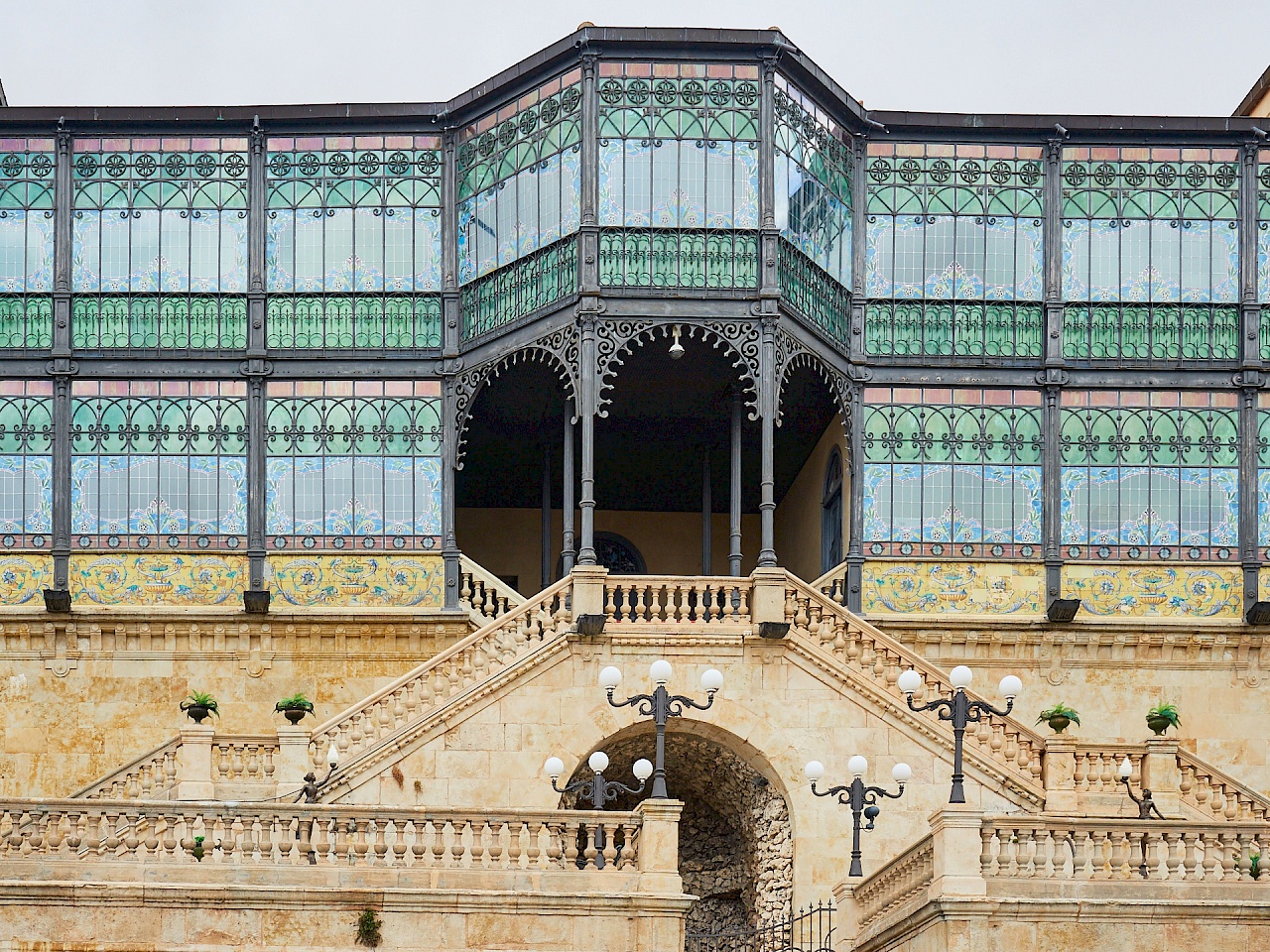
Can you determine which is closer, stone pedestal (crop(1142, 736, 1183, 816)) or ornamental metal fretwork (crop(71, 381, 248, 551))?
stone pedestal (crop(1142, 736, 1183, 816))

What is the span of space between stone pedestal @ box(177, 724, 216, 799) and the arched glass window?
1183 centimetres

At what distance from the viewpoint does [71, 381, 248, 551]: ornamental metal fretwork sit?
3925 centimetres

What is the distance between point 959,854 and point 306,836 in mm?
7190

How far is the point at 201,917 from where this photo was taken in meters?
26.6

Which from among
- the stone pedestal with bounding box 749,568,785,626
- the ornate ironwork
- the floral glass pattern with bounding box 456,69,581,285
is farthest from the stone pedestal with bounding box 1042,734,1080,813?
the floral glass pattern with bounding box 456,69,581,285

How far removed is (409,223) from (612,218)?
407 cm

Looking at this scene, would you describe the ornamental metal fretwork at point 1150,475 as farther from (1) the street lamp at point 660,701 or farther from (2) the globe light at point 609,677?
(2) the globe light at point 609,677

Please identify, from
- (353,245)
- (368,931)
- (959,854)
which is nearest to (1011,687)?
(959,854)

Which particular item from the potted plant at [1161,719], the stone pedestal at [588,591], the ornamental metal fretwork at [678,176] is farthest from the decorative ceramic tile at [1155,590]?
the stone pedestal at [588,591]

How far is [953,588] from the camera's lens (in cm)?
3916

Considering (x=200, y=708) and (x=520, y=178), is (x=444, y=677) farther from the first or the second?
(x=520, y=178)

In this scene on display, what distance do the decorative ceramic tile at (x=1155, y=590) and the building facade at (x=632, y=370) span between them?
0.05 meters

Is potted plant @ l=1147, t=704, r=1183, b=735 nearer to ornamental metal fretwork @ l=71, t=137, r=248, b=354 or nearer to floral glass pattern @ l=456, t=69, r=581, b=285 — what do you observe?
floral glass pattern @ l=456, t=69, r=581, b=285

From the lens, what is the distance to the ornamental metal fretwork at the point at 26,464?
39250 mm
